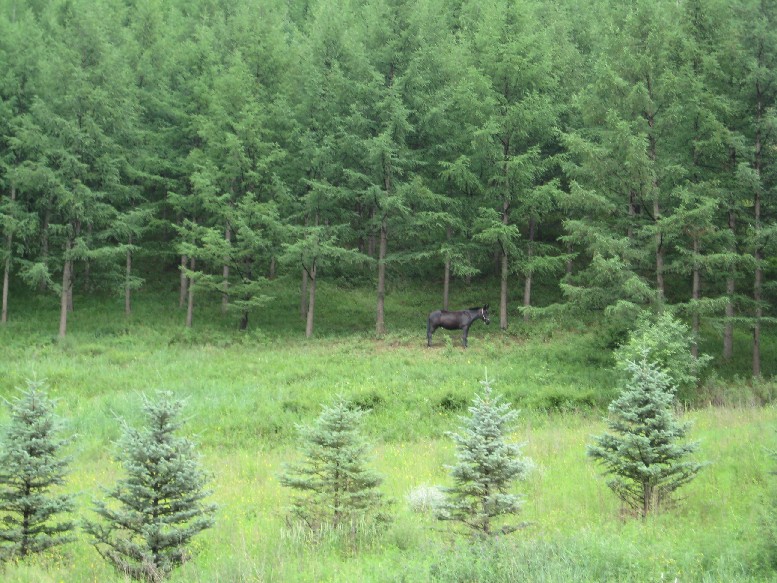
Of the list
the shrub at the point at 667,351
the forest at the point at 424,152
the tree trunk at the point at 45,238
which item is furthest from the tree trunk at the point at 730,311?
the tree trunk at the point at 45,238

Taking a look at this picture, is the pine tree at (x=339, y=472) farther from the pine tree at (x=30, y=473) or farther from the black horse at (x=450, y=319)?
the black horse at (x=450, y=319)

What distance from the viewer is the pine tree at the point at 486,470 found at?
7.55 meters

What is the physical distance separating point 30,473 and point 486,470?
18.6ft

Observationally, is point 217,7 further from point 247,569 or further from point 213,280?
point 247,569

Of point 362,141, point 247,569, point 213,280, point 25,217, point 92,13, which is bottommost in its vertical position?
point 247,569

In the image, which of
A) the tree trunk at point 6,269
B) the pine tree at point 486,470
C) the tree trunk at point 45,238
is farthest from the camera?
the tree trunk at point 45,238

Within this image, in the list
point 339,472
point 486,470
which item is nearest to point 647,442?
point 486,470

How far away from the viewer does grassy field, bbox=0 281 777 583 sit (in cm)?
725

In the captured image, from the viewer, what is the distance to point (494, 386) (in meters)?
19.7

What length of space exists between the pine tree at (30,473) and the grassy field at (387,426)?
0.32m

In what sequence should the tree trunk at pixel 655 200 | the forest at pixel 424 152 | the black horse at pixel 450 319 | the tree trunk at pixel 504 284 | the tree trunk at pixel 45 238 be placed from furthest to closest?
the tree trunk at pixel 45 238 → the tree trunk at pixel 504 284 → the black horse at pixel 450 319 → the forest at pixel 424 152 → the tree trunk at pixel 655 200

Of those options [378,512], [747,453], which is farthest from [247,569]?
[747,453]

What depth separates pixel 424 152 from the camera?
28594mm

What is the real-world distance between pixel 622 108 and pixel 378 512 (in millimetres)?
18321
